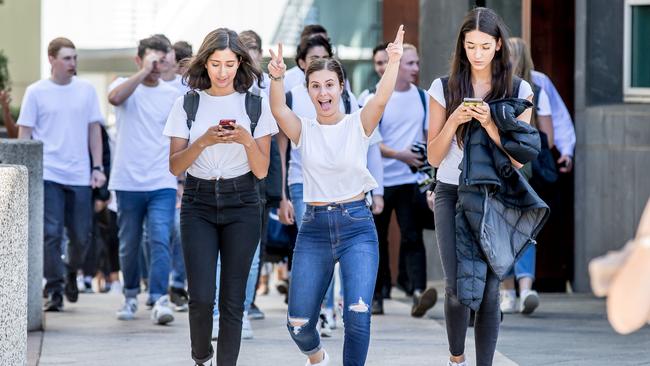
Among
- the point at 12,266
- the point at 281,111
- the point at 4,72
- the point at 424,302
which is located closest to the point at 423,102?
the point at 424,302

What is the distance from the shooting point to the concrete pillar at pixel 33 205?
822 centimetres

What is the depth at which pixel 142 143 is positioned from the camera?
29.6 feet

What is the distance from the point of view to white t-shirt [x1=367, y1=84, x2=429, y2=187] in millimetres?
9656

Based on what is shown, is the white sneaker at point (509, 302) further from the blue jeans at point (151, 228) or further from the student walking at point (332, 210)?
the student walking at point (332, 210)

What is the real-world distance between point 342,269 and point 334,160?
1.71ft

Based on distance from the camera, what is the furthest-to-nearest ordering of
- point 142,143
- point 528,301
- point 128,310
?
point 528,301
point 128,310
point 142,143

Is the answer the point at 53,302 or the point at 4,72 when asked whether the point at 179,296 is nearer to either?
→ the point at 53,302

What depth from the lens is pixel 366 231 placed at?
5.87 metres

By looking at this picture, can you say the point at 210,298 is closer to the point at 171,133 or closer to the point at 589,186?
the point at 171,133

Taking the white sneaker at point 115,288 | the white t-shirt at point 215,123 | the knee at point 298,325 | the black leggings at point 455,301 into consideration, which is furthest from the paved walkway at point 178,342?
the white sneaker at point 115,288

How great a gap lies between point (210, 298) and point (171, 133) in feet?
2.65

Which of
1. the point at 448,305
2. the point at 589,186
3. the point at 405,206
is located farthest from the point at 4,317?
the point at 589,186

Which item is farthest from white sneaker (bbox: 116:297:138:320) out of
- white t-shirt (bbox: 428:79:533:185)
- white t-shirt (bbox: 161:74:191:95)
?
white t-shirt (bbox: 428:79:533:185)

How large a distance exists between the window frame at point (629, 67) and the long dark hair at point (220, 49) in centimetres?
537
